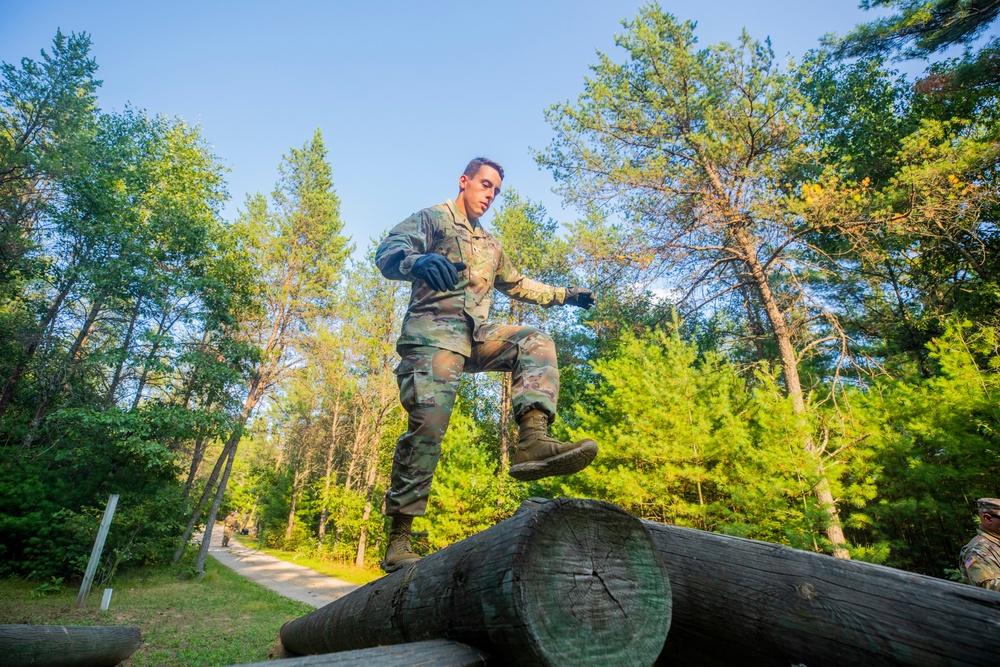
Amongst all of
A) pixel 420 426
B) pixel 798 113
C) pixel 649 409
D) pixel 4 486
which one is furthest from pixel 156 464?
pixel 798 113

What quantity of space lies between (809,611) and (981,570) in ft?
13.5

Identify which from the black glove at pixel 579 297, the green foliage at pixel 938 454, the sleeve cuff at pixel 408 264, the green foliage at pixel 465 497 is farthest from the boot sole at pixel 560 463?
the green foliage at pixel 465 497

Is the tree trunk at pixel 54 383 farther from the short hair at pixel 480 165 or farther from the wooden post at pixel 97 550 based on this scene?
the short hair at pixel 480 165

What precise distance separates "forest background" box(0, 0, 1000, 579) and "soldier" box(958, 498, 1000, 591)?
3215mm

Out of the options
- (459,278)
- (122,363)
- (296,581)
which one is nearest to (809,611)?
(459,278)

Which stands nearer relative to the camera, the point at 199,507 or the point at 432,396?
the point at 432,396

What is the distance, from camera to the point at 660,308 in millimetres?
10805

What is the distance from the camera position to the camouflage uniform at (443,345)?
2.57 m

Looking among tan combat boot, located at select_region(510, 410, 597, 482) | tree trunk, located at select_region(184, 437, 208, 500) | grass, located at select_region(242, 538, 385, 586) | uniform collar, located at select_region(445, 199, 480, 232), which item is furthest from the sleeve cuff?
tree trunk, located at select_region(184, 437, 208, 500)

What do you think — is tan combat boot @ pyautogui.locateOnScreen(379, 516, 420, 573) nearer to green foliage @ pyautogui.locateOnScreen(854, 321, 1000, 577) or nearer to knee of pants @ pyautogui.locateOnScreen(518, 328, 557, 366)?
knee of pants @ pyautogui.locateOnScreen(518, 328, 557, 366)

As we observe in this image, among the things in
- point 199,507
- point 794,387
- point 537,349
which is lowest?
point 199,507

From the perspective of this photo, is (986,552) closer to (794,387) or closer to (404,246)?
(404,246)

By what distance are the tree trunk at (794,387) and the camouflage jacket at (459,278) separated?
6619mm

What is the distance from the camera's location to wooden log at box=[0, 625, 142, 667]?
98.4 inches
